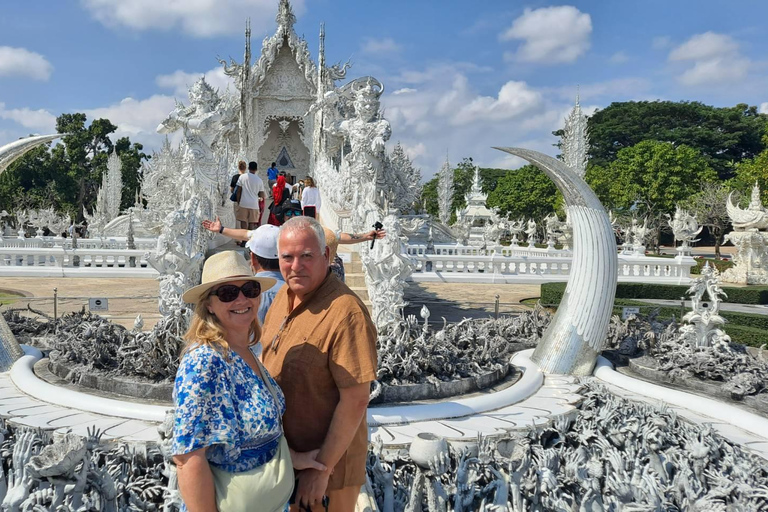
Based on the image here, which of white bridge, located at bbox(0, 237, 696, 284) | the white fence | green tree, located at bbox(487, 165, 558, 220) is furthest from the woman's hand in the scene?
green tree, located at bbox(487, 165, 558, 220)

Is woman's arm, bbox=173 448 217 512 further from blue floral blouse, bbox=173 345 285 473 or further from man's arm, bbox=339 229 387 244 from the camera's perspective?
man's arm, bbox=339 229 387 244

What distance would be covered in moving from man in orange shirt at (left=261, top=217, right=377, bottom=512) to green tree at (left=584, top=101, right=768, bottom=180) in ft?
152

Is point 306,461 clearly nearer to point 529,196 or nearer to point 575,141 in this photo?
point 575,141

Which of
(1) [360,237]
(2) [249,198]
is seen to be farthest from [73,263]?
(1) [360,237]

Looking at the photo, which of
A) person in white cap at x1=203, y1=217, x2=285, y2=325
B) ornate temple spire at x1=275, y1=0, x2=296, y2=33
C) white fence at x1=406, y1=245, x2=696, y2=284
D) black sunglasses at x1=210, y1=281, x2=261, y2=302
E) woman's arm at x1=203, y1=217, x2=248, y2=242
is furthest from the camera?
ornate temple spire at x1=275, y1=0, x2=296, y2=33

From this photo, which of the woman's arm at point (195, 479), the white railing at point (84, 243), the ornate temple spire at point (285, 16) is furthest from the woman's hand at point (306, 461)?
the ornate temple spire at point (285, 16)

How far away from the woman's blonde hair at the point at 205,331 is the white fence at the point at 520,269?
13.9 metres

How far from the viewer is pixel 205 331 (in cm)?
184

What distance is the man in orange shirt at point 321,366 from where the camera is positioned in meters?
2.05

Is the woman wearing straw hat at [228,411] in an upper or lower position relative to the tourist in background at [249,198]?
lower

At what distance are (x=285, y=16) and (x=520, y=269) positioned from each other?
56.6ft

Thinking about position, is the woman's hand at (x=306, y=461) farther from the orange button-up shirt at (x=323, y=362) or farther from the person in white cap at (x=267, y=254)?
the person in white cap at (x=267, y=254)

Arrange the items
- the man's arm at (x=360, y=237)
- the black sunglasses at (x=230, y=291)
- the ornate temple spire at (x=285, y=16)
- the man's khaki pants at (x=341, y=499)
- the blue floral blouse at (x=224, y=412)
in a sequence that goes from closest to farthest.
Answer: the blue floral blouse at (x=224, y=412) → the black sunglasses at (x=230, y=291) → the man's khaki pants at (x=341, y=499) → the man's arm at (x=360, y=237) → the ornate temple spire at (x=285, y=16)

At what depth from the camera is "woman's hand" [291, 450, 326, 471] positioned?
205 centimetres
